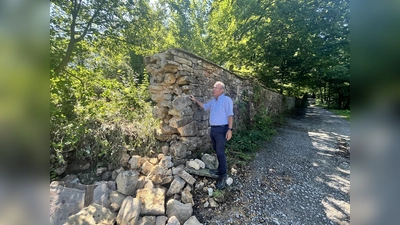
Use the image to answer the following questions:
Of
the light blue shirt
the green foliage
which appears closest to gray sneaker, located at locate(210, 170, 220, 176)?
the green foliage

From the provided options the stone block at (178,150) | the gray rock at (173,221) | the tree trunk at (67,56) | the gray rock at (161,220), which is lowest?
the gray rock at (161,220)

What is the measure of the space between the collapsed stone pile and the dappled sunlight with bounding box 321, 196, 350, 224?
1.49 m

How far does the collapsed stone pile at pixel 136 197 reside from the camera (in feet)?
6.38

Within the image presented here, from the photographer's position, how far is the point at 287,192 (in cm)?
290

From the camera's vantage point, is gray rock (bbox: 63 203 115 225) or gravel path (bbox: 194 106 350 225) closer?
gray rock (bbox: 63 203 115 225)

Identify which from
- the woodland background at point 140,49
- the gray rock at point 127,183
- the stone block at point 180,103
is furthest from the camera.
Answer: the woodland background at point 140,49

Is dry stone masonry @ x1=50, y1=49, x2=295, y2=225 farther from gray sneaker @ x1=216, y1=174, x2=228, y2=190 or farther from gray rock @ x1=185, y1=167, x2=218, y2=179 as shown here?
gray sneaker @ x1=216, y1=174, x2=228, y2=190

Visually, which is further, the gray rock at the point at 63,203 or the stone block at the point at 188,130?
the stone block at the point at 188,130

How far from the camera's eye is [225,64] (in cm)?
1162

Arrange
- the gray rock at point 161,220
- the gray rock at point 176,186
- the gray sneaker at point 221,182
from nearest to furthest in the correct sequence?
the gray rock at point 161,220 → the gray rock at point 176,186 → the gray sneaker at point 221,182

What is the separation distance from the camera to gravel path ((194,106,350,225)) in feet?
7.52

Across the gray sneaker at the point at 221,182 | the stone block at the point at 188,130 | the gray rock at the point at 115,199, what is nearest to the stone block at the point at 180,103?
the stone block at the point at 188,130

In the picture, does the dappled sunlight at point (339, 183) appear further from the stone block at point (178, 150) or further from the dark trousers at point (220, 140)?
the stone block at point (178, 150)
